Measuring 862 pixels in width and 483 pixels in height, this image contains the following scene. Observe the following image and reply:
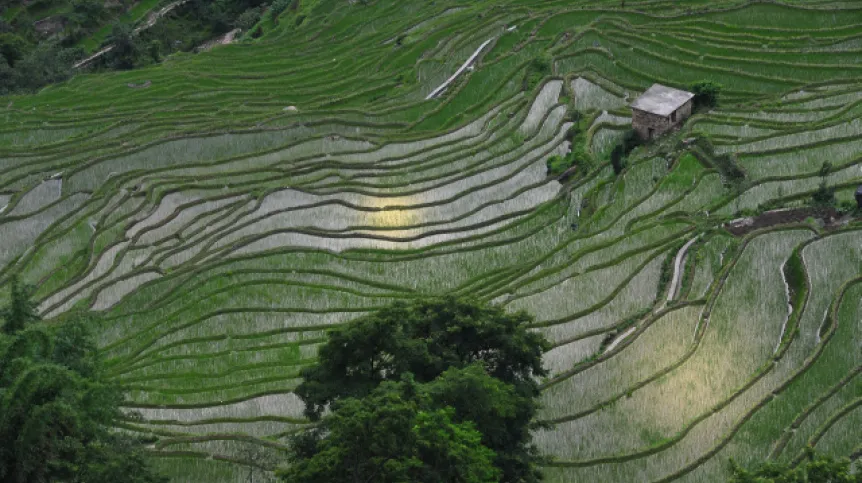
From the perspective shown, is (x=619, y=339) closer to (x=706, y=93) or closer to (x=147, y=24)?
(x=706, y=93)

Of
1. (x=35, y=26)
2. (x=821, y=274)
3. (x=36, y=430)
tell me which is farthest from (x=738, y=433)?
(x=35, y=26)

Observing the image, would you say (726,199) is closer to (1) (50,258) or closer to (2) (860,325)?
(2) (860,325)

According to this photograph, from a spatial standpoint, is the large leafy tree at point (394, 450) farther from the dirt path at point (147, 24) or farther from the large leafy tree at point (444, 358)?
the dirt path at point (147, 24)

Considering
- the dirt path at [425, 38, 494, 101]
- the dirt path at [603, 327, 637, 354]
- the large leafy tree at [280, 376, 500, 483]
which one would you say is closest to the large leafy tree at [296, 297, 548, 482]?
the large leafy tree at [280, 376, 500, 483]

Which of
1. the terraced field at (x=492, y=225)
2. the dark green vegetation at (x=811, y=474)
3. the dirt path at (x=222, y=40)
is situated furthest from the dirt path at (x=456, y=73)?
the dark green vegetation at (x=811, y=474)

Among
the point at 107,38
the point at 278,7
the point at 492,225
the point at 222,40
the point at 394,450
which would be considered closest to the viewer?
the point at 394,450

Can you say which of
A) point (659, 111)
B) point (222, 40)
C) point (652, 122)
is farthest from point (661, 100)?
point (222, 40)

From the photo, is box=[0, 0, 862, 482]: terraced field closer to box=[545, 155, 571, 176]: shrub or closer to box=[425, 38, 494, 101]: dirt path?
box=[425, 38, 494, 101]: dirt path
